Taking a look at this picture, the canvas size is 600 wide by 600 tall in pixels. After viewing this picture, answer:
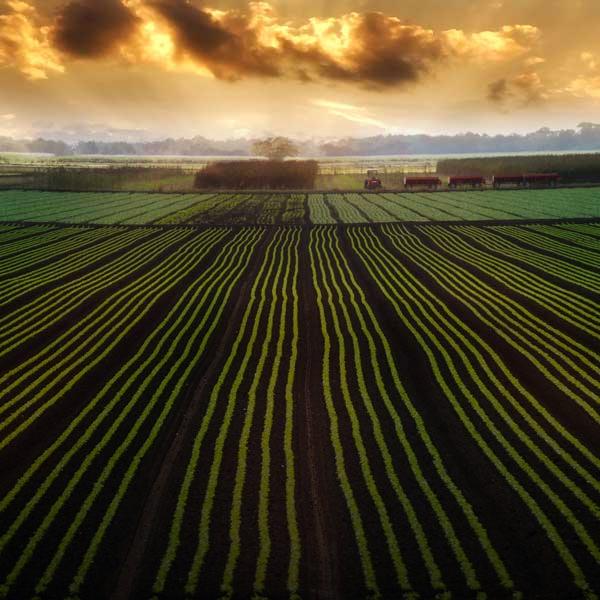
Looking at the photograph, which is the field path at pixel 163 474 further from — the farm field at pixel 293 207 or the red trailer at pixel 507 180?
the red trailer at pixel 507 180

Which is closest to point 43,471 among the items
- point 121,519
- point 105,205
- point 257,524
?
point 121,519

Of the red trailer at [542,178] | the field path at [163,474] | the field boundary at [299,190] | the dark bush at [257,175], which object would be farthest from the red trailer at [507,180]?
the field path at [163,474]

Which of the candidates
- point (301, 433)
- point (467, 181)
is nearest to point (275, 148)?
point (467, 181)

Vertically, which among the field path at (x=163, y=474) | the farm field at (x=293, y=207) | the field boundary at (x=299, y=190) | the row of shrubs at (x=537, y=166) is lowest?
the field path at (x=163, y=474)

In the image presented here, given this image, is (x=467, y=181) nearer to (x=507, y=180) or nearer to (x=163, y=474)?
(x=507, y=180)

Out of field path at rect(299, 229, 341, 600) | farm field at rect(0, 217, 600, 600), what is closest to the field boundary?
farm field at rect(0, 217, 600, 600)

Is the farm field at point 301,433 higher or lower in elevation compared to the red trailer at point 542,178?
lower

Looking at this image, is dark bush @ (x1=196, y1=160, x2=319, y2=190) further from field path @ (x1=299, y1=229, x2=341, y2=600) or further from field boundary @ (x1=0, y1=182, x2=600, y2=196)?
field path @ (x1=299, y1=229, x2=341, y2=600)
